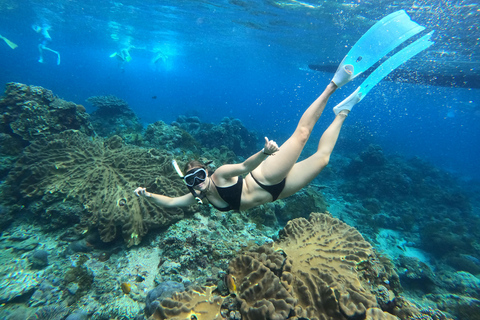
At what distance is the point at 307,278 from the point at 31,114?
10985mm

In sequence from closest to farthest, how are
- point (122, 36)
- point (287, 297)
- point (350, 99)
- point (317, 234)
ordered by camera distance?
point (287, 297) → point (317, 234) → point (350, 99) → point (122, 36)

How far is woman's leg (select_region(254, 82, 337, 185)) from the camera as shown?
2865 millimetres

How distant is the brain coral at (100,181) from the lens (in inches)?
176

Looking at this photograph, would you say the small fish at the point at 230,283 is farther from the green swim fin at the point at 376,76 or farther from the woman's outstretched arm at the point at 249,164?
the green swim fin at the point at 376,76

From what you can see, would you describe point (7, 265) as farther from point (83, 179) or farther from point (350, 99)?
point (350, 99)

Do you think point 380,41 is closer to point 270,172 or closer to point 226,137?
point 270,172

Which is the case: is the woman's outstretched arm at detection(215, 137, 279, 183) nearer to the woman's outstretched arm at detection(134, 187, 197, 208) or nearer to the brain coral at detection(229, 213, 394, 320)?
the woman's outstretched arm at detection(134, 187, 197, 208)

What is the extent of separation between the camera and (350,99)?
3822mm

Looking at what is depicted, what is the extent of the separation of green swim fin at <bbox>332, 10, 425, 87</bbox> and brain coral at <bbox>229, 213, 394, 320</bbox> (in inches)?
129

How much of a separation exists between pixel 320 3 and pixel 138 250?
18.6 meters

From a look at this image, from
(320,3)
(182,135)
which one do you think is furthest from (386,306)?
(320,3)

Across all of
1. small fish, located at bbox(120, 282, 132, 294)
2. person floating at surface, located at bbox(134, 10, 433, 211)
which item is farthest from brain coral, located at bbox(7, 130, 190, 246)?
person floating at surface, located at bbox(134, 10, 433, 211)

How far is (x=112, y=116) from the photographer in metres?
15.1

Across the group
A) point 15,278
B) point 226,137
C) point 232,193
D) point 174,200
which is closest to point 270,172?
point 232,193
